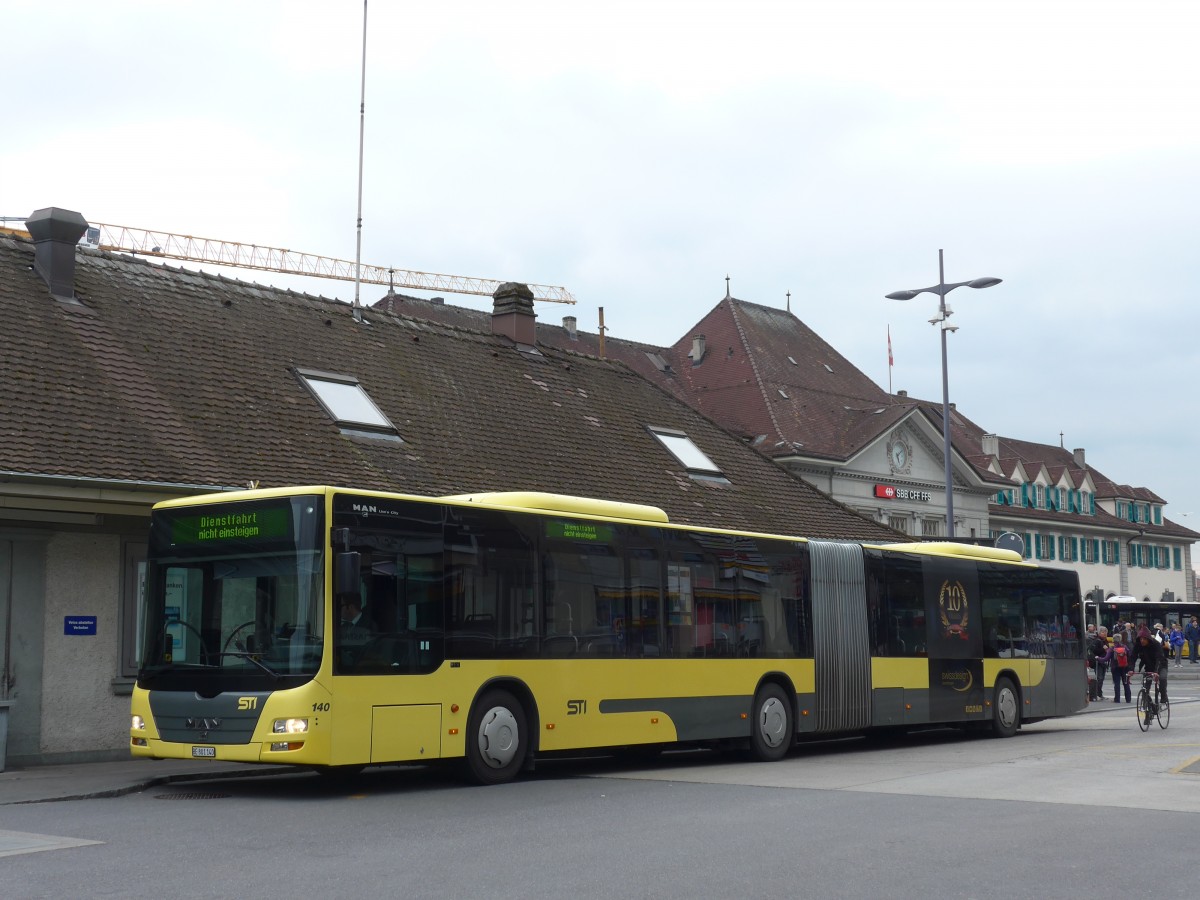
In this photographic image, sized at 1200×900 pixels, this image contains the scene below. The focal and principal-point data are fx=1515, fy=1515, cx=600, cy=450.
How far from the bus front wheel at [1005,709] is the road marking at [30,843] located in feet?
53.9

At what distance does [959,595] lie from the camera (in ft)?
75.6

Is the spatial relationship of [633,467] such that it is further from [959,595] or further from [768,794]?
[768,794]

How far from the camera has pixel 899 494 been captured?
63.7m

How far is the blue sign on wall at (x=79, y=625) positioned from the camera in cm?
1783

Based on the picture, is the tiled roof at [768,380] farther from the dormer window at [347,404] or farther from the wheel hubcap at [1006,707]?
the dormer window at [347,404]

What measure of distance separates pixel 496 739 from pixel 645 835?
4.40m

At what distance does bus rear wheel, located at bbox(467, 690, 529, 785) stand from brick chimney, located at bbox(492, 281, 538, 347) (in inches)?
648

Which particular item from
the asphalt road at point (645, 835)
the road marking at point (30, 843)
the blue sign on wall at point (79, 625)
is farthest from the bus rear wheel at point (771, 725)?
the road marking at point (30, 843)

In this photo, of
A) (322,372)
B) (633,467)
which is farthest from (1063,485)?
(322,372)

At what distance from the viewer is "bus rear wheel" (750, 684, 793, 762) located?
1872 centimetres

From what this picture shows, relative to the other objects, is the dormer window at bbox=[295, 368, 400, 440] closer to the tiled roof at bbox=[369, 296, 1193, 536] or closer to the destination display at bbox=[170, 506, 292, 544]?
the destination display at bbox=[170, 506, 292, 544]

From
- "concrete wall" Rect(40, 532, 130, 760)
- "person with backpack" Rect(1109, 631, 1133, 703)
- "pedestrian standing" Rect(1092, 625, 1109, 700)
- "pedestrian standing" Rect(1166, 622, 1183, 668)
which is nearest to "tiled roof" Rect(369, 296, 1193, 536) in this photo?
"pedestrian standing" Rect(1166, 622, 1183, 668)

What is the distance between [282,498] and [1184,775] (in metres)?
9.78

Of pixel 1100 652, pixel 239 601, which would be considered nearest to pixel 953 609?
pixel 239 601
